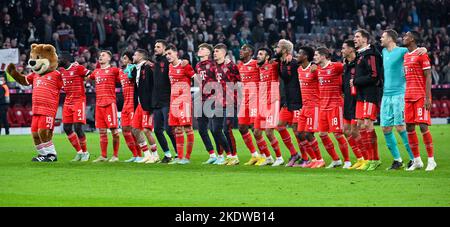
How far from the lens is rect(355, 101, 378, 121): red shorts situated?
17125 mm

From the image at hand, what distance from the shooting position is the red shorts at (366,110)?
1712cm

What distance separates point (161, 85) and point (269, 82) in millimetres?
2214

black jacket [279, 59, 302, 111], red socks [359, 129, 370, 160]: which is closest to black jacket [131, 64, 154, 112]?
black jacket [279, 59, 302, 111]

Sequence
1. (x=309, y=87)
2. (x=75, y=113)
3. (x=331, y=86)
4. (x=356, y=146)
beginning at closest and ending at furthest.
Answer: (x=356, y=146)
(x=331, y=86)
(x=309, y=87)
(x=75, y=113)

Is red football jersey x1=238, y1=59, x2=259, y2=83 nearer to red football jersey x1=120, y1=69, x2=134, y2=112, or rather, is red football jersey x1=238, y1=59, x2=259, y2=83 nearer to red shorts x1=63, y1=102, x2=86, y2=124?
red football jersey x1=120, y1=69, x2=134, y2=112

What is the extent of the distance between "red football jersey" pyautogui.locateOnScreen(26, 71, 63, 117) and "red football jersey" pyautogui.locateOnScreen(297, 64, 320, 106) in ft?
15.9

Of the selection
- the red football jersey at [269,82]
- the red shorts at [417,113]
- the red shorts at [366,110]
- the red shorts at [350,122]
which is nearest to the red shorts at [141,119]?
the red football jersey at [269,82]

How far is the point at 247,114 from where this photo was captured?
19.3 m

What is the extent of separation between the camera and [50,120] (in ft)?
64.0

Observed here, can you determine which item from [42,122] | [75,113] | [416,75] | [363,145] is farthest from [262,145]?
[42,122]

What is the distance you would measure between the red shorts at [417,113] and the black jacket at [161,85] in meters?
5.01

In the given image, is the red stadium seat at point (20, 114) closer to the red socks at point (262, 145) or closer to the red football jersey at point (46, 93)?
the red football jersey at point (46, 93)

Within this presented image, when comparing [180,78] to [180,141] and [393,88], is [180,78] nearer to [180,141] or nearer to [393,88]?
[180,141]

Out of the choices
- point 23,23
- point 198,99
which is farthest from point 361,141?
point 23,23
